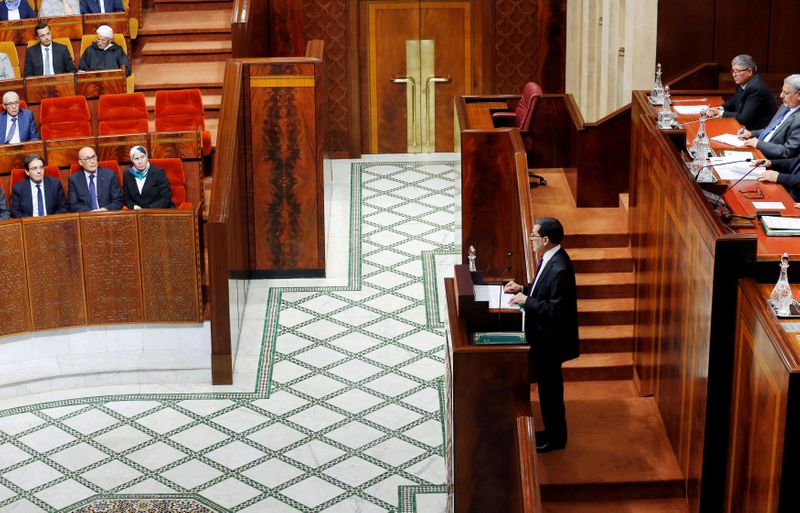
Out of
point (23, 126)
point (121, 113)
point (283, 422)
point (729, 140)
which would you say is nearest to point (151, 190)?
point (121, 113)

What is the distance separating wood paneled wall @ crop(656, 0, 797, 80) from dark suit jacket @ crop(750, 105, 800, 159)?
8.65ft

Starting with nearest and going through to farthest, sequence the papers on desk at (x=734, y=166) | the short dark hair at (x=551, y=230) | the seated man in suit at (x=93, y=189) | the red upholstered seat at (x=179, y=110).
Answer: the short dark hair at (x=551, y=230) < the papers on desk at (x=734, y=166) < the seated man in suit at (x=93, y=189) < the red upholstered seat at (x=179, y=110)

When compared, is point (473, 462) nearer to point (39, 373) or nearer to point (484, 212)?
point (484, 212)

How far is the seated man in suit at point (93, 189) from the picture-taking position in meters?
9.27

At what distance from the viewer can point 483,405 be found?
6.43 metres

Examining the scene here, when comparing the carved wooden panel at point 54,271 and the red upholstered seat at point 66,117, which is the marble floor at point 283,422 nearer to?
the carved wooden panel at point 54,271

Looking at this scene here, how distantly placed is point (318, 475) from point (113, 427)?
1.48 m


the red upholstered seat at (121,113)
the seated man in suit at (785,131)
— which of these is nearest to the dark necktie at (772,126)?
the seated man in suit at (785,131)

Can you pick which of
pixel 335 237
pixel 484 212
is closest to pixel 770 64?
pixel 484 212

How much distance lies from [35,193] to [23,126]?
119cm

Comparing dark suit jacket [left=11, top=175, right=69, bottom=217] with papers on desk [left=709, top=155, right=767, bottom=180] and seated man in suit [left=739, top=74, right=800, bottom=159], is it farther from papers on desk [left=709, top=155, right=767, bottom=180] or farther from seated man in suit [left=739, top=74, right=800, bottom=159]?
seated man in suit [left=739, top=74, right=800, bottom=159]

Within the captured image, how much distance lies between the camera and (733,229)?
251 inches

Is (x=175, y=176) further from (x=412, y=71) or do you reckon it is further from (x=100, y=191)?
(x=412, y=71)

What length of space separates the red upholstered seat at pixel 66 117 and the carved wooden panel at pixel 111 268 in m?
1.63
